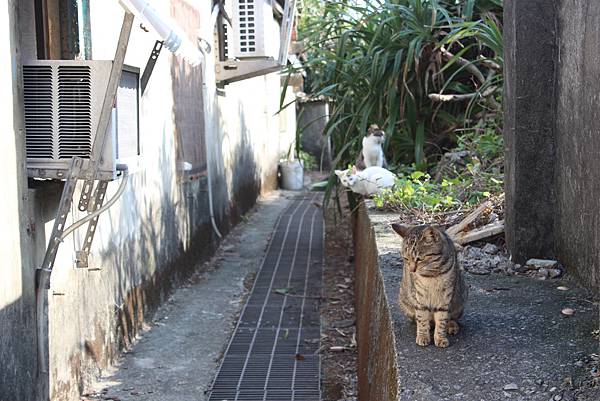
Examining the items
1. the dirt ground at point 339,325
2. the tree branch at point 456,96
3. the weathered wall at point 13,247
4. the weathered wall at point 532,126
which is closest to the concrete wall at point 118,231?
the weathered wall at point 13,247

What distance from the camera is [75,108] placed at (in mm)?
3812

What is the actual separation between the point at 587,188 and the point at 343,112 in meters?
5.08

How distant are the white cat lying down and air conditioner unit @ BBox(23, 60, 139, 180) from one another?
10.0 ft

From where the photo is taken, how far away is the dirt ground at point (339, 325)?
5035 mm

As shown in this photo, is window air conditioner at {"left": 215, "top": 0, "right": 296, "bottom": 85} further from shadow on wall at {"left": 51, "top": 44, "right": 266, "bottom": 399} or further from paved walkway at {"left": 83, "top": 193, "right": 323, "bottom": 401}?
paved walkway at {"left": 83, "top": 193, "right": 323, "bottom": 401}

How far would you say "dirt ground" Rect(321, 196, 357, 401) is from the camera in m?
5.04

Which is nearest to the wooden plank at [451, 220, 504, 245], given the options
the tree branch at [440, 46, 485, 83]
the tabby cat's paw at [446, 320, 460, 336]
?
the tabby cat's paw at [446, 320, 460, 336]

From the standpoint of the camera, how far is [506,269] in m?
4.11

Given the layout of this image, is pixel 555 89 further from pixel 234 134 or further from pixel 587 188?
pixel 234 134

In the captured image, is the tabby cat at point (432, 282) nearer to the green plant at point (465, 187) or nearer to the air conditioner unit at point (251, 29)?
the green plant at point (465, 187)

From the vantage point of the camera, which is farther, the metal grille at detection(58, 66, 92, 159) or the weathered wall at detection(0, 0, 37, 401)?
the metal grille at detection(58, 66, 92, 159)

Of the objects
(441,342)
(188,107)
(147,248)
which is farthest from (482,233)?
(188,107)

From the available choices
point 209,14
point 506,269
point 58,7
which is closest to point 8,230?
point 58,7

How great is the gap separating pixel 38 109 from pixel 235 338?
2767mm
